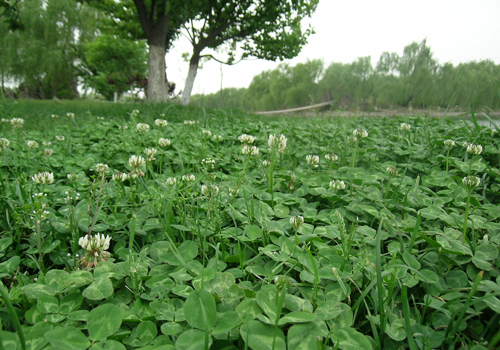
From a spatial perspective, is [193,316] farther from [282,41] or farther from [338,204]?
[282,41]

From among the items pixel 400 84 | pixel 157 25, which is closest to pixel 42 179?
pixel 157 25

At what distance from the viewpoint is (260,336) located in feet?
2.50

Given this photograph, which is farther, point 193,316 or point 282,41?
point 282,41

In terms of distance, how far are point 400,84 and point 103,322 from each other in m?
12.4

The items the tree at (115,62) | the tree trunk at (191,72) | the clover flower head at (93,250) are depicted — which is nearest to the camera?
the clover flower head at (93,250)

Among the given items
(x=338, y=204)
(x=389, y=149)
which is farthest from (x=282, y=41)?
(x=338, y=204)

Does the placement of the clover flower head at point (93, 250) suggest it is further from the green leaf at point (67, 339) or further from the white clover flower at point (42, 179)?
the white clover flower at point (42, 179)

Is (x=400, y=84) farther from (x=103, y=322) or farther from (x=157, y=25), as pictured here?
(x=103, y=322)

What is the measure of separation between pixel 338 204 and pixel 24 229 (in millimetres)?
1662

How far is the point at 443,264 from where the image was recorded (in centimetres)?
113

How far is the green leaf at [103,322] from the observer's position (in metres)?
0.80

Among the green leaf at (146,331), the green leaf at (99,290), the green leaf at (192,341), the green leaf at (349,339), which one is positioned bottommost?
the green leaf at (146,331)

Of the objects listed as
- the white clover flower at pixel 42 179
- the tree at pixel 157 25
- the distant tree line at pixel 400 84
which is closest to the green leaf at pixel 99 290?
the white clover flower at pixel 42 179

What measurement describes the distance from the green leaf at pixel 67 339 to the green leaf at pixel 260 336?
1.40 ft
